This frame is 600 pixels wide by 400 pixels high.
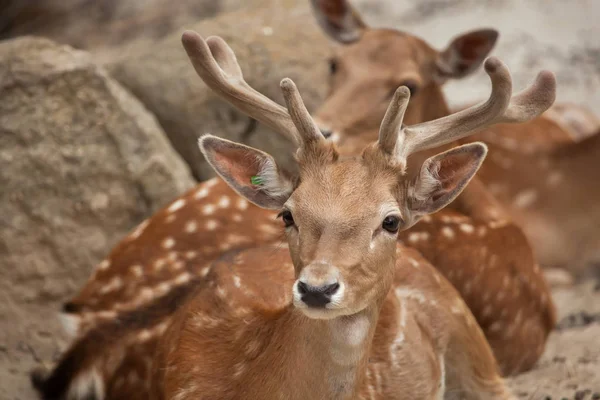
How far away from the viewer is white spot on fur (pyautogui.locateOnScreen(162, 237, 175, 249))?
4.32m

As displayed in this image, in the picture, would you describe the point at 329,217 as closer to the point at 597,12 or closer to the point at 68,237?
the point at 68,237

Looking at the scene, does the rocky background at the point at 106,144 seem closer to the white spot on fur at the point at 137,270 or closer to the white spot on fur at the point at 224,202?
the white spot on fur at the point at 137,270

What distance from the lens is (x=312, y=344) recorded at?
3.04m

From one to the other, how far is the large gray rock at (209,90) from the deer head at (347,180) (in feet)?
7.83

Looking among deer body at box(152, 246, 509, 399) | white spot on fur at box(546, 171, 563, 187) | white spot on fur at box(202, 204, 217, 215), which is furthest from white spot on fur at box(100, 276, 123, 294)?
white spot on fur at box(546, 171, 563, 187)

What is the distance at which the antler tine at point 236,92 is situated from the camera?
325cm

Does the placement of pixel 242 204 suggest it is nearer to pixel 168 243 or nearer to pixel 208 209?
pixel 208 209

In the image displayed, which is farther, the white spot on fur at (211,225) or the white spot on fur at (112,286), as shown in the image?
the white spot on fur at (211,225)

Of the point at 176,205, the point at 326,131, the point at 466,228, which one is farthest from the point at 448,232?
the point at 176,205

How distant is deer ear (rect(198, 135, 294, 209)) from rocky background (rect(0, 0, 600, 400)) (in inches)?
63.2

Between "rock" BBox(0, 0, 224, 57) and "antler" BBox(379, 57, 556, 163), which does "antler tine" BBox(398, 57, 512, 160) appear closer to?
"antler" BBox(379, 57, 556, 163)

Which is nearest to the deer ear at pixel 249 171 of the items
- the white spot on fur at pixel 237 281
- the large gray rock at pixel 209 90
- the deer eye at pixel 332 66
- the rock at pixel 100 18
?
the white spot on fur at pixel 237 281

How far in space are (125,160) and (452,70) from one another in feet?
5.50

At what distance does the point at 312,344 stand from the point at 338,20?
278 centimetres
